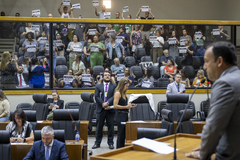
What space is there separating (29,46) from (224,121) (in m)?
8.31

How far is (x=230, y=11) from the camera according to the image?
15875mm

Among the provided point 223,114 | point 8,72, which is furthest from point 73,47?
point 223,114

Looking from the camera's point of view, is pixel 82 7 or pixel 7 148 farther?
pixel 82 7

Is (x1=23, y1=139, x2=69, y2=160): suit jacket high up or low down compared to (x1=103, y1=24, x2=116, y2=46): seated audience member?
down

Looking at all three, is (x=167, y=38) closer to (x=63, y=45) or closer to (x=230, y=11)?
(x=63, y=45)

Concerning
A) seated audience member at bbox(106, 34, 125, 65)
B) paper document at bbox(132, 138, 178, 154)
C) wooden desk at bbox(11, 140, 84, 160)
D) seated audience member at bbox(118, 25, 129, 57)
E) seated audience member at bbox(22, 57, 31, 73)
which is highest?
seated audience member at bbox(118, 25, 129, 57)

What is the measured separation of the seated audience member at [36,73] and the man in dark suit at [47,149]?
16.0 ft

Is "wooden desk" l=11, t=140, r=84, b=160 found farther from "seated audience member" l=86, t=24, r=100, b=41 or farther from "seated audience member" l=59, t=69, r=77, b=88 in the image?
"seated audience member" l=86, t=24, r=100, b=41

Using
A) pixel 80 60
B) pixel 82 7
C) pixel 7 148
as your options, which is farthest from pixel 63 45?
pixel 82 7

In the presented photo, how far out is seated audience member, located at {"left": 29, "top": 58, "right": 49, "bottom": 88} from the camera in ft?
32.0

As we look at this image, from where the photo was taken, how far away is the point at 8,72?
9.67 meters

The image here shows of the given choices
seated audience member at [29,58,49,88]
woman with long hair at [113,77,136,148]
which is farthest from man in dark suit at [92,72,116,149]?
seated audience member at [29,58,49,88]

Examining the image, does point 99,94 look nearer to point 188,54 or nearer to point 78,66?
point 78,66

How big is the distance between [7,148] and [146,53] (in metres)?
5.54
